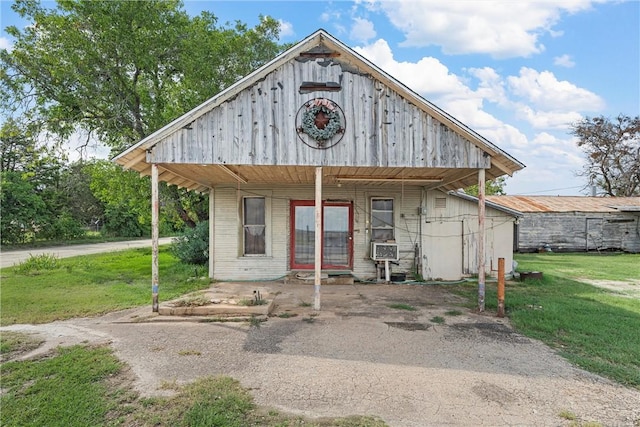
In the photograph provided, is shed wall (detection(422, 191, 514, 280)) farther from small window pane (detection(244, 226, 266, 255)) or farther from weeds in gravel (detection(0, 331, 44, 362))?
weeds in gravel (detection(0, 331, 44, 362))

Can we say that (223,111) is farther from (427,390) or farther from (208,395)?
(427,390)

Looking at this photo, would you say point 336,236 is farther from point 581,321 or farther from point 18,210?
point 18,210

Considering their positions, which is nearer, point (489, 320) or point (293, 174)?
point (489, 320)

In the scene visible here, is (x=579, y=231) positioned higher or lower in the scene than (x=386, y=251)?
higher

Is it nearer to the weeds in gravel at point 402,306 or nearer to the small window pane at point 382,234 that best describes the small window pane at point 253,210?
the small window pane at point 382,234

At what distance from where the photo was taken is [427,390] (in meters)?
4.14

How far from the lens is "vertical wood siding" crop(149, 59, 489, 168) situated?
24.0ft

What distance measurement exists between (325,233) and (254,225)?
223 centimetres

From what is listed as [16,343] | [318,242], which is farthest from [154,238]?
[318,242]

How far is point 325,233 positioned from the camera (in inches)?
456

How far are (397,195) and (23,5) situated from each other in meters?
16.7

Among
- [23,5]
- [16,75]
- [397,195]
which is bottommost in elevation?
[397,195]

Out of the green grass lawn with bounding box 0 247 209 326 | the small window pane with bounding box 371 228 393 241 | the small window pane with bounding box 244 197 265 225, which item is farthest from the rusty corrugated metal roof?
the green grass lawn with bounding box 0 247 209 326

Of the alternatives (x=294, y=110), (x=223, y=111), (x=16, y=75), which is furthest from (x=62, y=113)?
(x=294, y=110)
